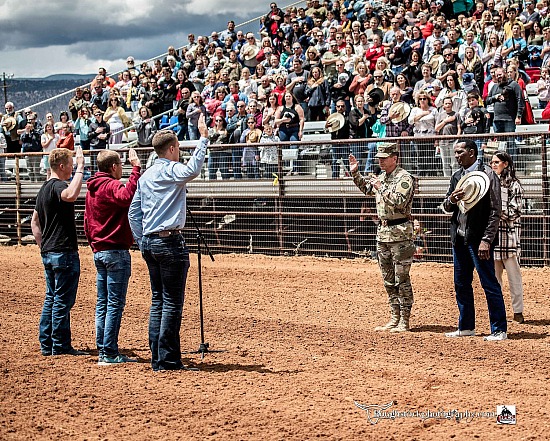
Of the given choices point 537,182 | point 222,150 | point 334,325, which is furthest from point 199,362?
point 222,150

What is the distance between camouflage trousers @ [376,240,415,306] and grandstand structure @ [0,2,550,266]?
4.21 meters

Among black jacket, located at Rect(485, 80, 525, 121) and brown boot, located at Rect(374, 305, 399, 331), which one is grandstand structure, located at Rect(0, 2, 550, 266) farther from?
brown boot, located at Rect(374, 305, 399, 331)

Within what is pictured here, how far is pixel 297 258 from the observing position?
16203mm

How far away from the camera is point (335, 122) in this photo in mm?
17062

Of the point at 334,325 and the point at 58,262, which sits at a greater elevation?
the point at 58,262

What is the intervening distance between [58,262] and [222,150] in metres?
8.34

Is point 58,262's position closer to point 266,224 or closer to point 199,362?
point 199,362

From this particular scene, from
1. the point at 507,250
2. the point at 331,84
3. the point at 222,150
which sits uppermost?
the point at 331,84

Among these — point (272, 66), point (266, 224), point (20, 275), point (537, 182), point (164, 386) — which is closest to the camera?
point (164, 386)

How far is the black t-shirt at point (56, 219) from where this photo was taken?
8828 millimetres

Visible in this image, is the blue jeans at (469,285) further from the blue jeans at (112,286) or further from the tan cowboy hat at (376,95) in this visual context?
the tan cowboy hat at (376,95)

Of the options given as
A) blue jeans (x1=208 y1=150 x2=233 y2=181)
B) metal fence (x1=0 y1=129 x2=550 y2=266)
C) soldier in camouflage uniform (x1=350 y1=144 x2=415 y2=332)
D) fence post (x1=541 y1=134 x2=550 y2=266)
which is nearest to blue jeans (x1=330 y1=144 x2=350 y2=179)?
metal fence (x1=0 y1=129 x2=550 y2=266)

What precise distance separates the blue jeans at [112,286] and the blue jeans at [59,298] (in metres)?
0.45

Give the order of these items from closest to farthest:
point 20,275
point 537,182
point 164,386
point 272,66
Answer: point 164,386
point 537,182
point 20,275
point 272,66
